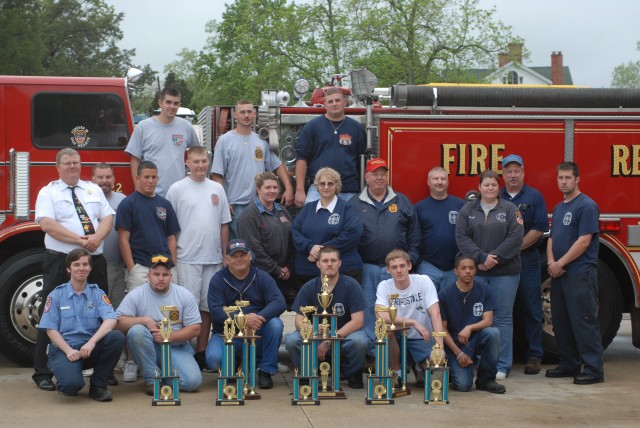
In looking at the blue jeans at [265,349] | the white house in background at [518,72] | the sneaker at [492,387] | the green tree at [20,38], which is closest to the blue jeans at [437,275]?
the sneaker at [492,387]

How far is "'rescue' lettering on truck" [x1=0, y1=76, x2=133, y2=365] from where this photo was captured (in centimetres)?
945

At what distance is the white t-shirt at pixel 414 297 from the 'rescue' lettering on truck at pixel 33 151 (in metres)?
2.84

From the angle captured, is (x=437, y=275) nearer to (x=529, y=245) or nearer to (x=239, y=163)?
(x=529, y=245)

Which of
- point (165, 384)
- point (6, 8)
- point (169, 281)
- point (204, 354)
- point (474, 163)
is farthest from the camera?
point (6, 8)

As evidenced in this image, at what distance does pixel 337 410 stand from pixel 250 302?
1.47 meters

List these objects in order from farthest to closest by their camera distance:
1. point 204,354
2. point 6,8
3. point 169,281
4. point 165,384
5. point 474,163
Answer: point 6,8 → point 474,163 → point 204,354 → point 169,281 → point 165,384

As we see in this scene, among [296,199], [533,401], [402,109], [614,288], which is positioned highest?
[402,109]

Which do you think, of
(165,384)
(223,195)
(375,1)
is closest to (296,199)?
(223,195)

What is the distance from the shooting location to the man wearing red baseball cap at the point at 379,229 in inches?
368

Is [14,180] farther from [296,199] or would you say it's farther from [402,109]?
[402,109]

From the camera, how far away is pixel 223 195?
30.8ft

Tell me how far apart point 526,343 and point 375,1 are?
33.1 metres

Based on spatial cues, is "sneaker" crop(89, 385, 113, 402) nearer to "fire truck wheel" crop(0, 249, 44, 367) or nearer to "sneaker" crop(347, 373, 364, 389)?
"fire truck wheel" crop(0, 249, 44, 367)

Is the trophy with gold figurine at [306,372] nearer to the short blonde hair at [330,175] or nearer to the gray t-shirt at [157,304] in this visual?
the gray t-shirt at [157,304]
